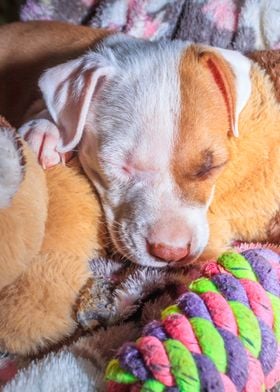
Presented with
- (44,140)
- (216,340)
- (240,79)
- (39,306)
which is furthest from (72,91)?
(216,340)

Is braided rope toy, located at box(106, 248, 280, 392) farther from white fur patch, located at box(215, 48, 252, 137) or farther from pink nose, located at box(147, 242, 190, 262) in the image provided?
white fur patch, located at box(215, 48, 252, 137)

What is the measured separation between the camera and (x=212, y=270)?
1.12m

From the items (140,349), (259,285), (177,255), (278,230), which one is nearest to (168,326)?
(140,349)

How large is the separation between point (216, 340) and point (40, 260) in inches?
16.2

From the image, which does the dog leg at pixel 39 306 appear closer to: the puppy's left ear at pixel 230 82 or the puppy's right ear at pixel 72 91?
the puppy's right ear at pixel 72 91

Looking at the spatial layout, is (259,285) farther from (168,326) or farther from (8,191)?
(8,191)

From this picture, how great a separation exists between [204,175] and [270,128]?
190 mm

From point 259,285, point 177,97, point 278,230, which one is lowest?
point 278,230

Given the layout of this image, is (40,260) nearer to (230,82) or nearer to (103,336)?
(103,336)

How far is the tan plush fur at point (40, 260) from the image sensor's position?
111 cm

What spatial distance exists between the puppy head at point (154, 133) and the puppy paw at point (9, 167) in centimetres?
28

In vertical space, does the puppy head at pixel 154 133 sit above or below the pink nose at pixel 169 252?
above

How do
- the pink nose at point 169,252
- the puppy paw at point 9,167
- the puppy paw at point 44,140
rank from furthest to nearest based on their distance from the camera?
1. the puppy paw at point 44,140
2. the pink nose at point 169,252
3. the puppy paw at point 9,167

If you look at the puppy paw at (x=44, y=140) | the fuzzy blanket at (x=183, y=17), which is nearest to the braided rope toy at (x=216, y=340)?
the puppy paw at (x=44, y=140)
